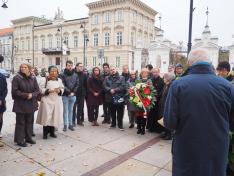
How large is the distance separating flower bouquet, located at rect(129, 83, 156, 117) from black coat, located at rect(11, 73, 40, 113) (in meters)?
2.62

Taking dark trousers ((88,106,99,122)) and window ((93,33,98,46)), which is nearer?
dark trousers ((88,106,99,122))

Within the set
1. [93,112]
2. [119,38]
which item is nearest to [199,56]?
[93,112]

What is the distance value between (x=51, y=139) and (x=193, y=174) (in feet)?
14.2

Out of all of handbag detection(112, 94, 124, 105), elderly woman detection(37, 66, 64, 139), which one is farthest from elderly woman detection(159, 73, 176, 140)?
Answer: elderly woman detection(37, 66, 64, 139)

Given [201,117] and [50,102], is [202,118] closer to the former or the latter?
[201,117]

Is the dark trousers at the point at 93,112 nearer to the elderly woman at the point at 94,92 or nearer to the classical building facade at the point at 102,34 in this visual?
the elderly woman at the point at 94,92

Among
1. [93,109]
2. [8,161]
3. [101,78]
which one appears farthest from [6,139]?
[101,78]

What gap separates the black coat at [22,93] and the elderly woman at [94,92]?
2235 mm

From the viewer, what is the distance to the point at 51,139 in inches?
236

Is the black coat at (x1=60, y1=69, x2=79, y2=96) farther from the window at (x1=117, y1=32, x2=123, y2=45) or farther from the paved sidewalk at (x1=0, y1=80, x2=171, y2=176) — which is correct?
the window at (x1=117, y1=32, x2=123, y2=45)

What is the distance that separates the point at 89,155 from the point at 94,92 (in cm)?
275

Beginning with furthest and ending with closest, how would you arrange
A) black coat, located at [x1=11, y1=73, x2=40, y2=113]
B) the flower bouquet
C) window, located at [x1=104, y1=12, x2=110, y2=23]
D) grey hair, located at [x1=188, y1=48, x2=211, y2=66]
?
window, located at [x1=104, y1=12, x2=110, y2=23] → the flower bouquet → black coat, located at [x1=11, y1=73, x2=40, y2=113] → grey hair, located at [x1=188, y1=48, x2=211, y2=66]

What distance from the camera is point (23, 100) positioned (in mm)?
5324

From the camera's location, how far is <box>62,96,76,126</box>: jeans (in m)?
6.70
